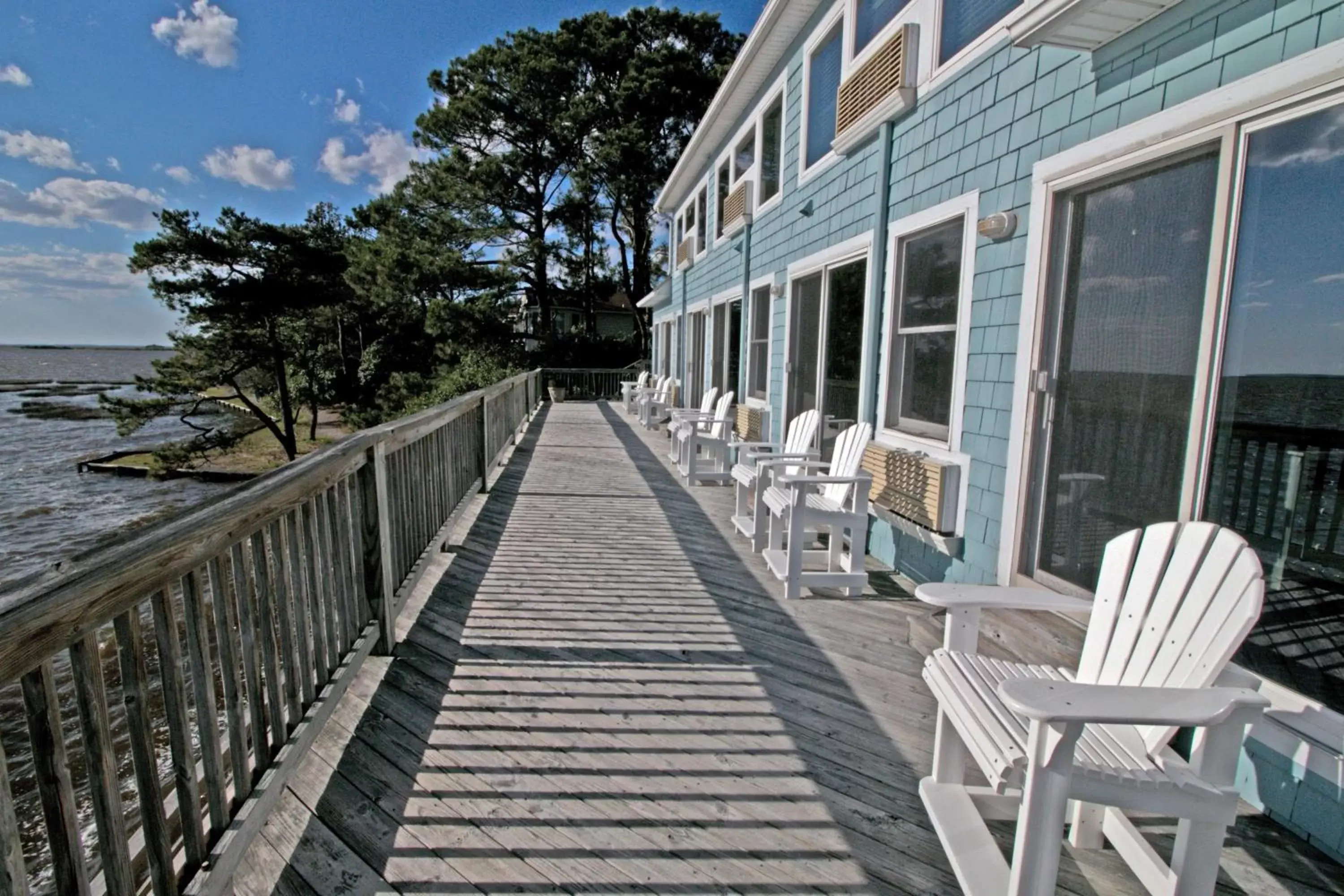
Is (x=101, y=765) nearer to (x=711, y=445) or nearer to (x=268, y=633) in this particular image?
(x=268, y=633)

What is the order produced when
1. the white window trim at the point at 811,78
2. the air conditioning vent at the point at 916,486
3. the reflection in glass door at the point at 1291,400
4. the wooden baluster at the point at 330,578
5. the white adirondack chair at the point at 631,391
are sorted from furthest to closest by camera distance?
the white adirondack chair at the point at 631,391
the white window trim at the point at 811,78
the air conditioning vent at the point at 916,486
the wooden baluster at the point at 330,578
the reflection in glass door at the point at 1291,400

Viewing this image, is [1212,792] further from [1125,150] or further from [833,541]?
[833,541]

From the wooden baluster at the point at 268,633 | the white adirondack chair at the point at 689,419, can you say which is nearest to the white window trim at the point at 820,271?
the white adirondack chair at the point at 689,419

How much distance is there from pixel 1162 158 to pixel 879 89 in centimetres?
221

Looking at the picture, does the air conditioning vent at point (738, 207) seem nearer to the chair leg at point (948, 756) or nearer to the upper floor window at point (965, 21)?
the upper floor window at point (965, 21)

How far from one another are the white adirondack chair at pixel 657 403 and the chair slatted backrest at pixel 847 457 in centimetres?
621

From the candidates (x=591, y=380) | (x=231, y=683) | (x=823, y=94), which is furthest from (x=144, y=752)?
(x=591, y=380)

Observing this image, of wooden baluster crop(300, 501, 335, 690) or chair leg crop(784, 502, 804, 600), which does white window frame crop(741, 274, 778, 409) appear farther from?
wooden baluster crop(300, 501, 335, 690)

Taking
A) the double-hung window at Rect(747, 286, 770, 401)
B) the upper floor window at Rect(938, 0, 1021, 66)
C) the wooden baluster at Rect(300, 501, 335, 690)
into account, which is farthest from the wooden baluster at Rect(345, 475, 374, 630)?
the double-hung window at Rect(747, 286, 770, 401)

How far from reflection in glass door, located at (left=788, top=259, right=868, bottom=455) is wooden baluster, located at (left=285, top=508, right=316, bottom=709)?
10.7 ft

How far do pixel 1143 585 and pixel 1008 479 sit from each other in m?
1.15

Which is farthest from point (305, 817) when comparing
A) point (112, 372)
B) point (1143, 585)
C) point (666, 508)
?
point (112, 372)

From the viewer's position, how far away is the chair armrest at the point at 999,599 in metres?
1.83

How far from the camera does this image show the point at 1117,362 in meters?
2.23
